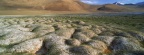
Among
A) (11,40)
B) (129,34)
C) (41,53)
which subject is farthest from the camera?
(129,34)

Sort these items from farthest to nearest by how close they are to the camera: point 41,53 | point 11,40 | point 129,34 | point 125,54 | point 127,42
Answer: point 129,34 → point 11,40 → point 127,42 → point 41,53 → point 125,54

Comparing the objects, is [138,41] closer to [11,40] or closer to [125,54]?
[125,54]

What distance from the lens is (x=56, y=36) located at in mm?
53312

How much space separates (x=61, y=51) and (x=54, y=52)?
122 cm

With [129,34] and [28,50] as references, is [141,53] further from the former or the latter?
[28,50]

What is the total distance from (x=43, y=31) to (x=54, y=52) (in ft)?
60.7

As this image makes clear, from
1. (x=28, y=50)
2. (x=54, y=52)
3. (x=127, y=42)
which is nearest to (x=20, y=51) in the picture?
(x=28, y=50)

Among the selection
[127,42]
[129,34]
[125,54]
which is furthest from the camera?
[129,34]

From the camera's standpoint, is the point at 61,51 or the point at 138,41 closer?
the point at 61,51

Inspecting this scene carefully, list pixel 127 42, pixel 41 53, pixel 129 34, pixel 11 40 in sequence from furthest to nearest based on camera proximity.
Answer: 1. pixel 129 34
2. pixel 11 40
3. pixel 127 42
4. pixel 41 53

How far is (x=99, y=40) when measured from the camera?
51188 millimetres

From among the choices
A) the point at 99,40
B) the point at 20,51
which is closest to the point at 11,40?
the point at 20,51

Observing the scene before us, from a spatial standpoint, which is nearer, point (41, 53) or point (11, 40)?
point (41, 53)

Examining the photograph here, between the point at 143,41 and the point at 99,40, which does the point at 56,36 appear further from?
the point at 143,41
